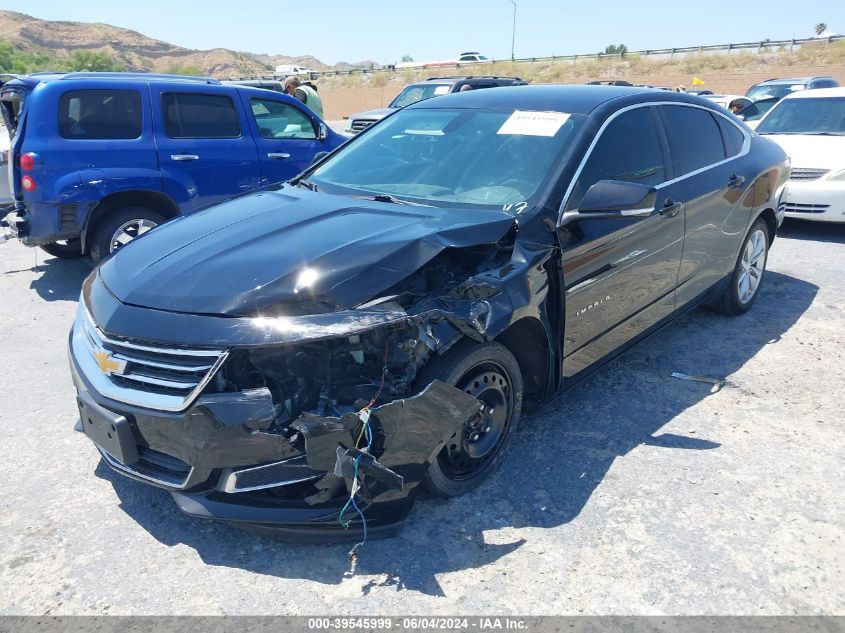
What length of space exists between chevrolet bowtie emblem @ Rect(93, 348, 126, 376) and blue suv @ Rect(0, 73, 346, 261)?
382cm

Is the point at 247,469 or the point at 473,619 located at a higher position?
the point at 247,469

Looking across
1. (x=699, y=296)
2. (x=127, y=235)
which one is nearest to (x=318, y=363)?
(x=699, y=296)

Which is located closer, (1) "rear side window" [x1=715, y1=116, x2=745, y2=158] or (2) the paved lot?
(2) the paved lot

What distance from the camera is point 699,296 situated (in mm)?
4836

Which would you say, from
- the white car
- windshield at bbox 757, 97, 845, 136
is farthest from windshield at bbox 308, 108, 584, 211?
windshield at bbox 757, 97, 845, 136

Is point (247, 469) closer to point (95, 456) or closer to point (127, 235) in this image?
point (95, 456)

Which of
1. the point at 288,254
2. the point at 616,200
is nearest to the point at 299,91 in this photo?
the point at 616,200

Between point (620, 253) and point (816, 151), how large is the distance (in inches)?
250

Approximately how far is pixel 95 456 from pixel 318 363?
1.64m

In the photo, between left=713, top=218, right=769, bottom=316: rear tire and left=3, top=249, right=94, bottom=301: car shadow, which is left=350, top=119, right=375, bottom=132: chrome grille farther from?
left=713, top=218, right=769, bottom=316: rear tire

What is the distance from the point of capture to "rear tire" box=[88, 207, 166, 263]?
633 cm

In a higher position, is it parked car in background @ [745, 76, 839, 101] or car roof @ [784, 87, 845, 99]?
parked car in background @ [745, 76, 839, 101]

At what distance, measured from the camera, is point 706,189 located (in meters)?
4.48

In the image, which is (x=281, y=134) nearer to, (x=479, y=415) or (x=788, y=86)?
(x=479, y=415)
